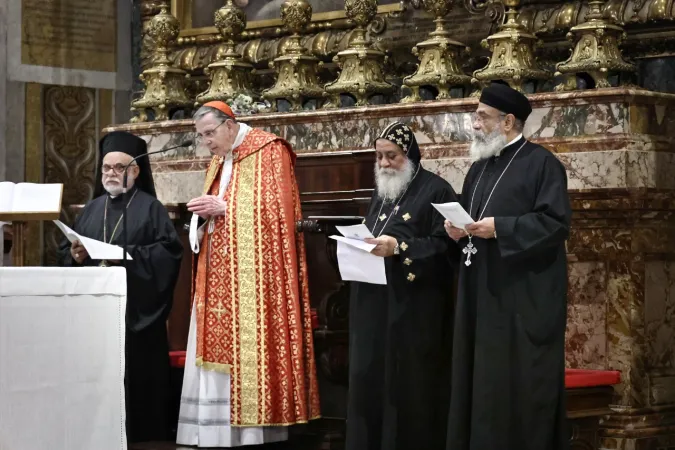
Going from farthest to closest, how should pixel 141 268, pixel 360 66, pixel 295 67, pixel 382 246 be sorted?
pixel 295 67
pixel 360 66
pixel 141 268
pixel 382 246

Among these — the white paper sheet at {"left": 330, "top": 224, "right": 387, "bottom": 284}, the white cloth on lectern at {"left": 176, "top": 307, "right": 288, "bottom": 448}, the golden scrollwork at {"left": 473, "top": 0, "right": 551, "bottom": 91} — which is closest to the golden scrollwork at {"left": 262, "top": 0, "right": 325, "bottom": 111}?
the golden scrollwork at {"left": 473, "top": 0, "right": 551, "bottom": 91}

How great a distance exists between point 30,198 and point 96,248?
16.5 inches

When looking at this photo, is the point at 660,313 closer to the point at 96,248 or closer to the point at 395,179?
the point at 395,179

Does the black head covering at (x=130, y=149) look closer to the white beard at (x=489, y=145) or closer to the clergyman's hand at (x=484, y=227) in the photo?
the white beard at (x=489, y=145)

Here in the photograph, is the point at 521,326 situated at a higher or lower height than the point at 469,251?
lower

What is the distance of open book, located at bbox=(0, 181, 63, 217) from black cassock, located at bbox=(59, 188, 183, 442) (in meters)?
0.88

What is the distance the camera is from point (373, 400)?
730 cm

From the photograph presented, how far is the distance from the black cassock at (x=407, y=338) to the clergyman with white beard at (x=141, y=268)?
4.21 feet

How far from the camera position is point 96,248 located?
7418 mm

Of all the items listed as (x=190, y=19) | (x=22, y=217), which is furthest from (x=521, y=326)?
(x=190, y=19)

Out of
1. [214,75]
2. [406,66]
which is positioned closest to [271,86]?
[214,75]

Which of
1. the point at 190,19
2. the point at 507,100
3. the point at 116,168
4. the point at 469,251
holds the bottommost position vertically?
the point at 469,251

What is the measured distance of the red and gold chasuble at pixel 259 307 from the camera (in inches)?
308

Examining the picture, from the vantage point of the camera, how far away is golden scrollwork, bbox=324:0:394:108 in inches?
369
